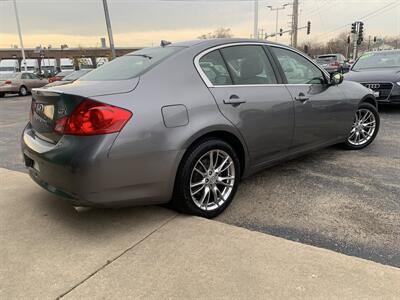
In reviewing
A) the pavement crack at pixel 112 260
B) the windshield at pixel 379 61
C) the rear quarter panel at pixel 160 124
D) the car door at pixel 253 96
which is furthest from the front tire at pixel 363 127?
the windshield at pixel 379 61

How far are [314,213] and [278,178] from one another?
0.99 metres

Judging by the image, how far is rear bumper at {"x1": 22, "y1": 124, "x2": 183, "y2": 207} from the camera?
9.06ft

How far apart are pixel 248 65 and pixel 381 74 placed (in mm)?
5903

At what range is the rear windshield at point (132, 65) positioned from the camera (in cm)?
331

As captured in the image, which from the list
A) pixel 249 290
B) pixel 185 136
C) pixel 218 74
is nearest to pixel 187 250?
pixel 249 290

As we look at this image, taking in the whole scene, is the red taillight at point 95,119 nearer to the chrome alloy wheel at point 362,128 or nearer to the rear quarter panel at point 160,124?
the rear quarter panel at point 160,124

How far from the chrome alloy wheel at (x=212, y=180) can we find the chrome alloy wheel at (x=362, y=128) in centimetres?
267

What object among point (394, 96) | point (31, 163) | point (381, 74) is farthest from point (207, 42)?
point (381, 74)

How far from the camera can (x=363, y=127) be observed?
565 centimetres

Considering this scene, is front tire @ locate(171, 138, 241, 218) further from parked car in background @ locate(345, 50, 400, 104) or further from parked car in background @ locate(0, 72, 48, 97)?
parked car in background @ locate(0, 72, 48, 97)

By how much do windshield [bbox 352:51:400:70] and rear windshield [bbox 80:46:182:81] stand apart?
752 cm

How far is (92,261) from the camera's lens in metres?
2.74

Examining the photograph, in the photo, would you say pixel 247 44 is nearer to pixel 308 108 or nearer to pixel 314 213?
pixel 308 108

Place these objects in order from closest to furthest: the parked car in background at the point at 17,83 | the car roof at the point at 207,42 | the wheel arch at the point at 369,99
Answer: the car roof at the point at 207,42 < the wheel arch at the point at 369,99 < the parked car in background at the point at 17,83
